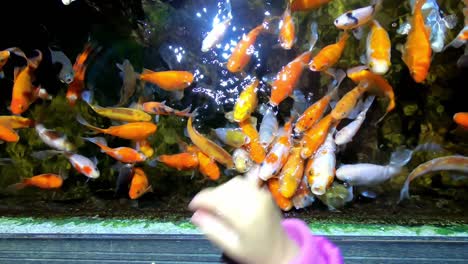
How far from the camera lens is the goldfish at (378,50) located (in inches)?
76.3

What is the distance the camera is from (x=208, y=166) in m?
2.29

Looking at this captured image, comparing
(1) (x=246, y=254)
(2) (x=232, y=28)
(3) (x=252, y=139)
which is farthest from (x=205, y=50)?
(1) (x=246, y=254)

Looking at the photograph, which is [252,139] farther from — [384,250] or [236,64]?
[384,250]

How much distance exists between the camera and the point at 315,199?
2.20 metres

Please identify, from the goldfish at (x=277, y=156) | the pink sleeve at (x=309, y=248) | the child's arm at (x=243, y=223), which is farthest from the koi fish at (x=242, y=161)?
the child's arm at (x=243, y=223)

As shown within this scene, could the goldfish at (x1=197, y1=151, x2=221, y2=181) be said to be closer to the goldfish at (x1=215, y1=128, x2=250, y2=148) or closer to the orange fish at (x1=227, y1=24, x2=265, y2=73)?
the goldfish at (x1=215, y1=128, x2=250, y2=148)

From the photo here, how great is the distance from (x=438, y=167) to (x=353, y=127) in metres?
0.48

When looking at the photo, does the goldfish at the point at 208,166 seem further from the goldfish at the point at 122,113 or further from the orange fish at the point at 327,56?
the orange fish at the point at 327,56

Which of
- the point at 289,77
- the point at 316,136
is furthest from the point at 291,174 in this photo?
the point at 289,77

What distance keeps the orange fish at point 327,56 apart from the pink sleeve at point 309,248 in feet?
4.74

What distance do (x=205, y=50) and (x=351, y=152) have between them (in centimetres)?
101

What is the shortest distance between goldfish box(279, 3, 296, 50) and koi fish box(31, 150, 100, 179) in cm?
136

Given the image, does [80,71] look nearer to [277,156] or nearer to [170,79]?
[170,79]

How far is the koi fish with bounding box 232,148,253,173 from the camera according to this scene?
2227 millimetres
